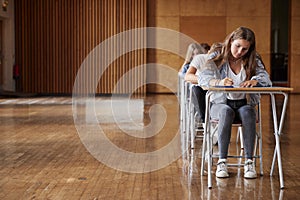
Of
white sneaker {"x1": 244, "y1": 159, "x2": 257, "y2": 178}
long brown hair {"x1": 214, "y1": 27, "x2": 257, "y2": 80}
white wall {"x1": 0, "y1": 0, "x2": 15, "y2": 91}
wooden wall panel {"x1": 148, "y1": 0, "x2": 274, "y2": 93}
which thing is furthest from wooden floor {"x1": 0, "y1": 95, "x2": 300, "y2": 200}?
wooden wall panel {"x1": 148, "y1": 0, "x2": 274, "y2": 93}

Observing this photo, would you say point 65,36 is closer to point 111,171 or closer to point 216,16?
point 216,16

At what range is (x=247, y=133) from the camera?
14.9 ft

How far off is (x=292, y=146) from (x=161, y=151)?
1.42m

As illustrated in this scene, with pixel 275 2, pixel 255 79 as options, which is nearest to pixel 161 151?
pixel 255 79

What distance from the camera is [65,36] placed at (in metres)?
16.0

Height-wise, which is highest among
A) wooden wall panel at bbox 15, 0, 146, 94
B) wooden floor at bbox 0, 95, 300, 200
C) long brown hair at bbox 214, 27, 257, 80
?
wooden wall panel at bbox 15, 0, 146, 94

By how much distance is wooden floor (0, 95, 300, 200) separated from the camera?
4078 millimetres

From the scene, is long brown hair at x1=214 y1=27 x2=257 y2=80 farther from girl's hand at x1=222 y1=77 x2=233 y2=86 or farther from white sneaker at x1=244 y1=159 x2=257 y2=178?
white sneaker at x1=244 y1=159 x2=257 y2=178

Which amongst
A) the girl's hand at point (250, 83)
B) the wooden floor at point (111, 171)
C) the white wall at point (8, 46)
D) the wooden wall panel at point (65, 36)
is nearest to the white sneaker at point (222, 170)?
the wooden floor at point (111, 171)

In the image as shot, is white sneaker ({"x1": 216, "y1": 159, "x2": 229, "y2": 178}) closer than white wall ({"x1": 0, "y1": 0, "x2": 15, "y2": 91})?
Yes

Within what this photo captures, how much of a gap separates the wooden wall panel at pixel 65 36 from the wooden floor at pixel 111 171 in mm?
7738

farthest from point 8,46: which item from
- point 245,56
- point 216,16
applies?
point 245,56

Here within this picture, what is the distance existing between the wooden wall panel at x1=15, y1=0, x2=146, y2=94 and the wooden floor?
7.74 m

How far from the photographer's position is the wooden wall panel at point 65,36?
15922 mm
